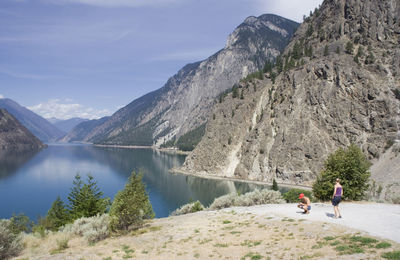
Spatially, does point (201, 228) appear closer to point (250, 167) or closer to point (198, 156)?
point (250, 167)

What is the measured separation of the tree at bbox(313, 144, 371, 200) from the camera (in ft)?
83.3

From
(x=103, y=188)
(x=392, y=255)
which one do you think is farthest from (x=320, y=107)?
(x=392, y=255)

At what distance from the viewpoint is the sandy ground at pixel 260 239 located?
1280 cm

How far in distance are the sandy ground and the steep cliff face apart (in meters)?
78.5

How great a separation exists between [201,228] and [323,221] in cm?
816

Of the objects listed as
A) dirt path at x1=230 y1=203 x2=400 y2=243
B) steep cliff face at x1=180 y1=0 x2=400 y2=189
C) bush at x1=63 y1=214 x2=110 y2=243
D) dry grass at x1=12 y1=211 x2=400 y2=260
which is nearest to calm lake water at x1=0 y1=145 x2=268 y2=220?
steep cliff face at x1=180 y1=0 x2=400 y2=189

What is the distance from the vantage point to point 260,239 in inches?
617

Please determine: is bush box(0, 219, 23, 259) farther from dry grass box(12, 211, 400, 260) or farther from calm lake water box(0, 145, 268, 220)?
calm lake water box(0, 145, 268, 220)

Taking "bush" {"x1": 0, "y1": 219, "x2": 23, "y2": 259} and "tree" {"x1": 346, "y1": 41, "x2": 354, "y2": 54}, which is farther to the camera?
"tree" {"x1": 346, "y1": 41, "x2": 354, "y2": 54}

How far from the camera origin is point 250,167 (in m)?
108

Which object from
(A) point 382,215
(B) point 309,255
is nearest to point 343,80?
(A) point 382,215

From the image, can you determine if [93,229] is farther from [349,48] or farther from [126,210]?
[349,48]

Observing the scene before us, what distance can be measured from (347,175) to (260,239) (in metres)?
15.0

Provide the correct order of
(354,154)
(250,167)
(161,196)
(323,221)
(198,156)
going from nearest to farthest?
(323,221) → (354,154) → (161,196) → (250,167) → (198,156)
